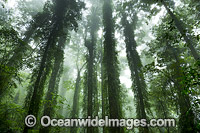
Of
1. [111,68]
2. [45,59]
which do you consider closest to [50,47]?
[45,59]

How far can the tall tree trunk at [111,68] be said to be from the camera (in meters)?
6.47

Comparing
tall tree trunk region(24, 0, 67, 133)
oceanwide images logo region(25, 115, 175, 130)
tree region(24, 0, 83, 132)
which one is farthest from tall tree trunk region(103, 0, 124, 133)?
tall tree trunk region(24, 0, 67, 133)

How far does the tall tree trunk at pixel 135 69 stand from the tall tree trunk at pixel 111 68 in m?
1.54

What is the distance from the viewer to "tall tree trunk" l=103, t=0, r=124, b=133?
255 inches

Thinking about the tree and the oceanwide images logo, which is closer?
the oceanwide images logo

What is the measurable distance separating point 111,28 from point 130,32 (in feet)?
10.3

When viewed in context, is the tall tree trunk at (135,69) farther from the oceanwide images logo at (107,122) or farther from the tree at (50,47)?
the tree at (50,47)

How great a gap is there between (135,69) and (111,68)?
3.00m

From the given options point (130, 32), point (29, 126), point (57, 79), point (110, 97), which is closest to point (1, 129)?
point (29, 126)

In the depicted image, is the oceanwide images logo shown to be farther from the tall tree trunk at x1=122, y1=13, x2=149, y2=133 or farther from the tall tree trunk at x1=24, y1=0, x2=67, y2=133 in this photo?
the tall tree trunk at x1=122, y1=13, x2=149, y2=133

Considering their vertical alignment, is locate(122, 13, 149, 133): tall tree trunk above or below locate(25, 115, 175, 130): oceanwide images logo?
above

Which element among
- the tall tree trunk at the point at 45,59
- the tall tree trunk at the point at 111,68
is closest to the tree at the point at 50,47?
the tall tree trunk at the point at 45,59

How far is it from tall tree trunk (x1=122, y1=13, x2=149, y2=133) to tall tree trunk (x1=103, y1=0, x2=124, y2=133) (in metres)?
1.54

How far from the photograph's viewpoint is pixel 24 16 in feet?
43.1
